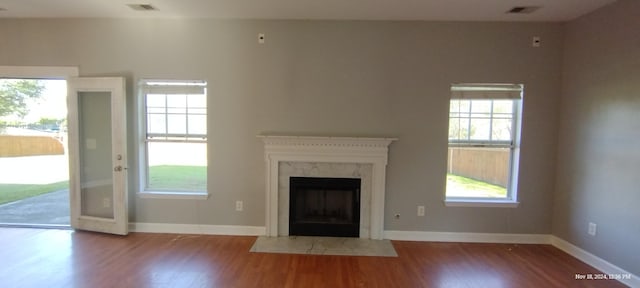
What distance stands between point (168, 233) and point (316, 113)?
2.33m

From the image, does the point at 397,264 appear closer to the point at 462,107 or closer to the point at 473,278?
the point at 473,278

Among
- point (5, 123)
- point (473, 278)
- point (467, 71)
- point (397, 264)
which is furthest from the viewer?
point (5, 123)

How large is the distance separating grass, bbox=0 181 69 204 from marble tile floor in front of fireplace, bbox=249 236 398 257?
4478mm

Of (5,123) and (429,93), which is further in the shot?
(5,123)

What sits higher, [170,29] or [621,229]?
[170,29]

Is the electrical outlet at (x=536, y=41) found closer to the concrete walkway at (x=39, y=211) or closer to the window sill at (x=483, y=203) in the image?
the window sill at (x=483, y=203)

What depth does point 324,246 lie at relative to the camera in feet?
10.5

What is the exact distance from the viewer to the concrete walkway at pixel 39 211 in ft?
12.5

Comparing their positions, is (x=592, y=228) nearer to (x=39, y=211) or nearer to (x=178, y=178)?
(x=178, y=178)

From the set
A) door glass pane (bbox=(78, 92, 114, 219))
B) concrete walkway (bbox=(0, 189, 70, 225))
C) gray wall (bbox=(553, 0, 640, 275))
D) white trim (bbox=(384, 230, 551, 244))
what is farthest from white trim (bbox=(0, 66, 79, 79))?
gray wall (bbox=(553, 0, 640, 275))

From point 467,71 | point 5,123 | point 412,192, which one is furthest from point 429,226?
point 5,123

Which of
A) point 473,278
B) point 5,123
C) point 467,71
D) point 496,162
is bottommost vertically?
point 473,278

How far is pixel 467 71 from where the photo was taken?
333 cm

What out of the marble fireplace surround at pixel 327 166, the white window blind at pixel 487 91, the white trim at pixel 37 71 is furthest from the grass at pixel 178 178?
the white window blind at pixel 487 91
